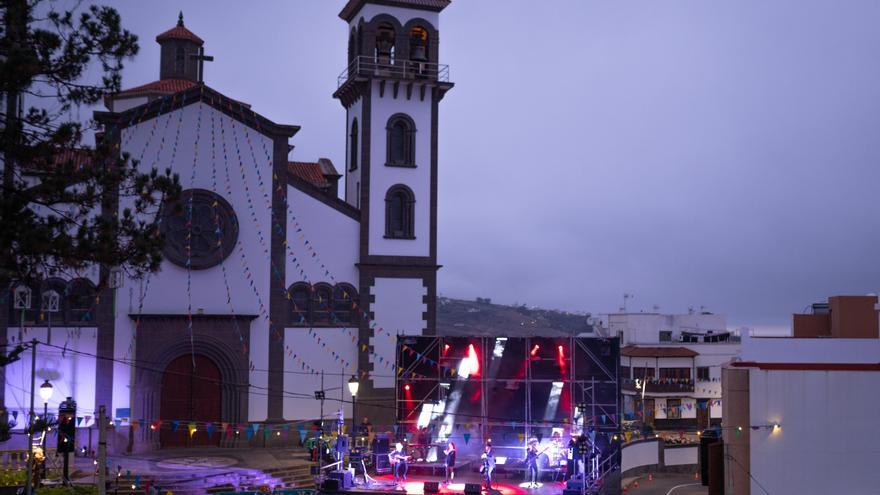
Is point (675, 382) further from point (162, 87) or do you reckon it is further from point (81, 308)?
point (81, 308)

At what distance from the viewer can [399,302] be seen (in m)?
33.0

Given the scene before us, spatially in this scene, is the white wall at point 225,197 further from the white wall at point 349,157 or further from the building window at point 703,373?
the building window at point 703,373

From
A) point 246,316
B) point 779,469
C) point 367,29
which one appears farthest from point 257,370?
point 779,469

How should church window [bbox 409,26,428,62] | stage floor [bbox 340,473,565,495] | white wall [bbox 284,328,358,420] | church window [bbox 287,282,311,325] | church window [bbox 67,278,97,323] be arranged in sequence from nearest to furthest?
stage floor [bbox 340,473,565,495] < church window [bbox 67,278,97,323] < white wall [bbox 284,328,358,420] < church window [bbox 287,282,311,325] < church window [bbox 409,26,428,62]

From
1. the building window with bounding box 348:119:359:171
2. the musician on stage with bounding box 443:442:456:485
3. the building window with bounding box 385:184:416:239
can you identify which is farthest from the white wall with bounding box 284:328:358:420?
the building window with bounding box 348:119:359:171

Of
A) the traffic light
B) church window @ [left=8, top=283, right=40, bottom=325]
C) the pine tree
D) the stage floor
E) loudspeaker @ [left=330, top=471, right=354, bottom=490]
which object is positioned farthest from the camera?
church window @ [left=8, top=283, right=40, bottom=325]

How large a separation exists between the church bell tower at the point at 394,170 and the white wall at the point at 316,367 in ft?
1.84

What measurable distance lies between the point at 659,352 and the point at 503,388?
1081 inches

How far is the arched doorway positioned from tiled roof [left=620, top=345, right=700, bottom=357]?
100 ft

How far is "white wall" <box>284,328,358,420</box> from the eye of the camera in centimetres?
3155

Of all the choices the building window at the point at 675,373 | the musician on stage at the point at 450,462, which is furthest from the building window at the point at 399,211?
the building window at the point at 675,373

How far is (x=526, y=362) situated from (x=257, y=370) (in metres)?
8.53

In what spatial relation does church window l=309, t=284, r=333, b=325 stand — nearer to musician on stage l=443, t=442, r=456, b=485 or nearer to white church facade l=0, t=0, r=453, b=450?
white church facade l=0, t=0, r=453, b=450

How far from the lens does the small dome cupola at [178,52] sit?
43.3 metres
